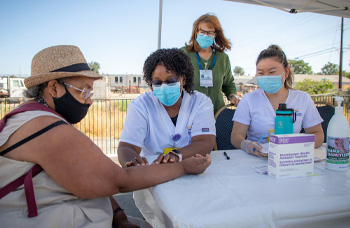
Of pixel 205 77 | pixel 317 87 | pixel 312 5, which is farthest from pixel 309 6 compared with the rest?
pixel 317 87

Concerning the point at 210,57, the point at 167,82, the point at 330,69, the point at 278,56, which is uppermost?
the point at 330,69

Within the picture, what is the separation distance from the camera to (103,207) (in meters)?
1.23

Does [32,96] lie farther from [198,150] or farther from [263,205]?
[263,205]

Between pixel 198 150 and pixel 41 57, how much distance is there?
110 centimetres

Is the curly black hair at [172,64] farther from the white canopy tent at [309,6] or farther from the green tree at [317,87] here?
the green tree at [317,87]

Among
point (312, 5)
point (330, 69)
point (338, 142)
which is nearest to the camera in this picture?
point (338, 142)

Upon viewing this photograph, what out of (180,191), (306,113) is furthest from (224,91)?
(180,191)

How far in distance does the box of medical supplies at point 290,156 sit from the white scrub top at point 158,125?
0.74 metres

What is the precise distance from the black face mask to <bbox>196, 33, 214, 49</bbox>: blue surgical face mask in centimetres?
200

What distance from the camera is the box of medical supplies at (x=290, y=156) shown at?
1252mm

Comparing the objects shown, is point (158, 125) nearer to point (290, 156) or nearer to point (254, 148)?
point (254, 148)

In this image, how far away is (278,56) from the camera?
7.56 feet

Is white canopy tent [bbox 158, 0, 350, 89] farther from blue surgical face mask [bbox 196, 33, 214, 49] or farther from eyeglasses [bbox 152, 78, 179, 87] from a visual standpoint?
eyeglasses [bbox 152, 78, 179, 87]

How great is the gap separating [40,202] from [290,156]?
1158 millimetres
